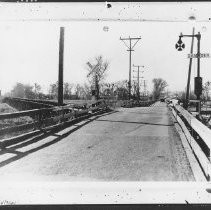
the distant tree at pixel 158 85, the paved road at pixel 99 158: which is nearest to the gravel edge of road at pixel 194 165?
the paved road at pixel 99 158

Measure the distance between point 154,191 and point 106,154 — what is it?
397 cm

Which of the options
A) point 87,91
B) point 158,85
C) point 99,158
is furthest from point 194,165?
point 158,85

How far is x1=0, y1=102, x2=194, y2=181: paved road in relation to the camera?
23.5 feet

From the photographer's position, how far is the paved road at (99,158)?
7164 mm

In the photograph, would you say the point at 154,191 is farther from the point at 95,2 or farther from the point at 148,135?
the point at 148,135

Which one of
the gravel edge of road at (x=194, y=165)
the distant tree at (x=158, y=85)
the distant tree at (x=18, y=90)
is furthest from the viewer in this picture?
the distant tree at (x=158, y=85)

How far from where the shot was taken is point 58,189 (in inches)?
219

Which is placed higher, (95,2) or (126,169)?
(95,2)

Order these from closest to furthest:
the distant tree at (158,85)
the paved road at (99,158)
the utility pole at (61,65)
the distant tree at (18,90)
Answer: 1. the paved road at (99,158)
2. the utility pole at (61,65)
3. the distant tree at (18,90)
4. the distant tree at (158,85)

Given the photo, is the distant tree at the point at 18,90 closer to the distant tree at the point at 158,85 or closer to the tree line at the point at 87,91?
the tree line at the point at 87,91

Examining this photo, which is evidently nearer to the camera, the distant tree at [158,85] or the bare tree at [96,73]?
the bare tree at [96,73]

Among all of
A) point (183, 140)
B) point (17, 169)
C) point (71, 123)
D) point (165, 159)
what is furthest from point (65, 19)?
point (71, 123)

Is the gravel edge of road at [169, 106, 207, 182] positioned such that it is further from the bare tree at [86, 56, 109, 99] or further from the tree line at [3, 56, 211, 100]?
the tree line at [3, 56, 211, 100]

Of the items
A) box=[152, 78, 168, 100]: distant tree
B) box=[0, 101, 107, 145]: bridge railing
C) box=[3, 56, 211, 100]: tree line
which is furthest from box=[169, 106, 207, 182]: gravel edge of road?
box=[152, 78, 168, 100]: distant tree
